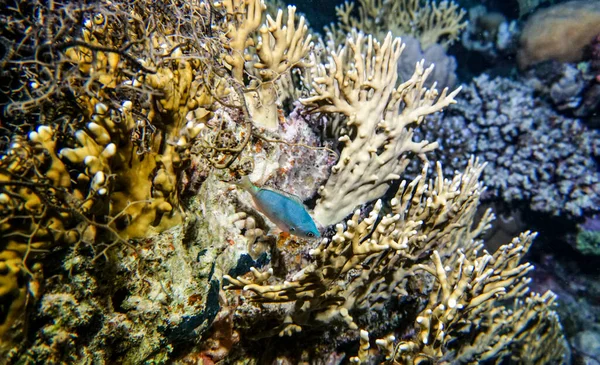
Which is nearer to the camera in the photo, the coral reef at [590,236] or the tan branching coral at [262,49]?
the tan branching coral at [262,49]

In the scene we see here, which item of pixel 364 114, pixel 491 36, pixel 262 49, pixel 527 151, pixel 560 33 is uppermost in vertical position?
pixel 560 33

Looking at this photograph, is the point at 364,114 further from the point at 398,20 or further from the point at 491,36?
the point at 491,36

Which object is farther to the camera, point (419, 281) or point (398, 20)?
point (398, 20)

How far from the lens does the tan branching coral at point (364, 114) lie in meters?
2.75

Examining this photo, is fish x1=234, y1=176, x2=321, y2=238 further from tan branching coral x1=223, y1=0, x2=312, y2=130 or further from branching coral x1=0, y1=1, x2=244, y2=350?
tan branching coral x1=223, y1=0, x2=312, y2=130

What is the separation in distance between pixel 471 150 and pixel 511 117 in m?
→ 1.12

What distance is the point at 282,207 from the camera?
6.56ft

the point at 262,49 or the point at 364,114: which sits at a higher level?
the point at 364,114

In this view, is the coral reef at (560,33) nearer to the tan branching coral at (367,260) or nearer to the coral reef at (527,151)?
the coral reef at (527,151)

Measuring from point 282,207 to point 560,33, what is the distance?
8.14m

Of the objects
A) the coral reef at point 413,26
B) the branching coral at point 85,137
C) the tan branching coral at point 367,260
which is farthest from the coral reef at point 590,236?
the branching coral at point 85,137

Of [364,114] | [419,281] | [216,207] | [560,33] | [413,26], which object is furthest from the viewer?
[413,26]

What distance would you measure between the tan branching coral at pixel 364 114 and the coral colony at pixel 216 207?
0.02 meters

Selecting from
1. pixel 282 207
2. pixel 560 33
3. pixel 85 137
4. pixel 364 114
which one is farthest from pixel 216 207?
pixel 560 33
